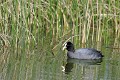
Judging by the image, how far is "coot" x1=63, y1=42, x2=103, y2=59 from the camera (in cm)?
912

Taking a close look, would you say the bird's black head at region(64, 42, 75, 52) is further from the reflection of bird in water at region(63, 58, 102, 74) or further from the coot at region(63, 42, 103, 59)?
the reflection of bird in water at region(63, 58, 102, 74)

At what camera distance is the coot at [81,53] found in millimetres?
9125

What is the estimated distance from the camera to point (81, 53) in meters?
9.23

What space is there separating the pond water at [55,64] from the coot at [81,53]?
0.13 m

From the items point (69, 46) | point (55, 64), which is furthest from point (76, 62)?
point (55, 64)

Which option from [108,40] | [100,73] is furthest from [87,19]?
[100,73]

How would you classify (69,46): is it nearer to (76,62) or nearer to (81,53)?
(81,53)

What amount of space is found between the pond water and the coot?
127 millimetres

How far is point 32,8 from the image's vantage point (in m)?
9.62

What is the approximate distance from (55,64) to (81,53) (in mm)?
1171

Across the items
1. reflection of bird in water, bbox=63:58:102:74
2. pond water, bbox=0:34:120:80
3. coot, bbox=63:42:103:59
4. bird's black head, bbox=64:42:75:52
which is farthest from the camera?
bird's black head, bbox=64:42:75:52

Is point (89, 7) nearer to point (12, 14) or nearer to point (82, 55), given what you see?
point (82, 55)

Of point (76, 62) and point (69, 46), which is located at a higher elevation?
point (69, 46)

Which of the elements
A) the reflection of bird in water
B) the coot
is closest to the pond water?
the reflection of bird in water
